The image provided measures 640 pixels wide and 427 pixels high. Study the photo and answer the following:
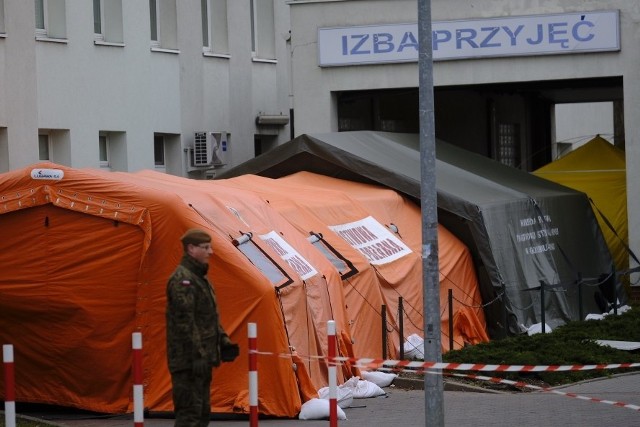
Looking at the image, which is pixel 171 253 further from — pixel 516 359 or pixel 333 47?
pixel 333 47

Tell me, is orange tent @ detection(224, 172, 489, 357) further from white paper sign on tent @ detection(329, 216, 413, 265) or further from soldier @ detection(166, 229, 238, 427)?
soldier @ detection(166, 229, 238, 427)

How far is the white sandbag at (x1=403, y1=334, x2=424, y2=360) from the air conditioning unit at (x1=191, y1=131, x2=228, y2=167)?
412 inches

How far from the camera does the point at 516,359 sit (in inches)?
625

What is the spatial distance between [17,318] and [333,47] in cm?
1197

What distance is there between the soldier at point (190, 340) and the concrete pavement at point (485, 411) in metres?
2.96

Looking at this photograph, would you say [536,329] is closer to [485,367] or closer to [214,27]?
[485,367]

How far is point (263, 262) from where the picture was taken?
13.7 meters

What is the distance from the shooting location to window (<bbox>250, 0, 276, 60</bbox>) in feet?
97.8

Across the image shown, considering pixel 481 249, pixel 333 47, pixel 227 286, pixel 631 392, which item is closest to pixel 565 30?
pixel 333 47

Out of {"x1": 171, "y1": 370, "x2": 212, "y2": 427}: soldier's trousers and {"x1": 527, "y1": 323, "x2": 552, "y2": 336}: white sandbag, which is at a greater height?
{"x1": 171, "y1": 370, "x2": 212, "y2": 427}: soldier's trousers

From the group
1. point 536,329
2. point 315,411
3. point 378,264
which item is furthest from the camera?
point 536,329

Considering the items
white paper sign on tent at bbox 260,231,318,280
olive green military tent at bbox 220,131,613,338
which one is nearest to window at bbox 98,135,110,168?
olive green military tent at bbox 220,131,613,338

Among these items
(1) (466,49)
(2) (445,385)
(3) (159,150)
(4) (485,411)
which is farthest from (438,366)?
(3) (159,150)

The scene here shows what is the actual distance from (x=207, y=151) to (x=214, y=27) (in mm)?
2880
